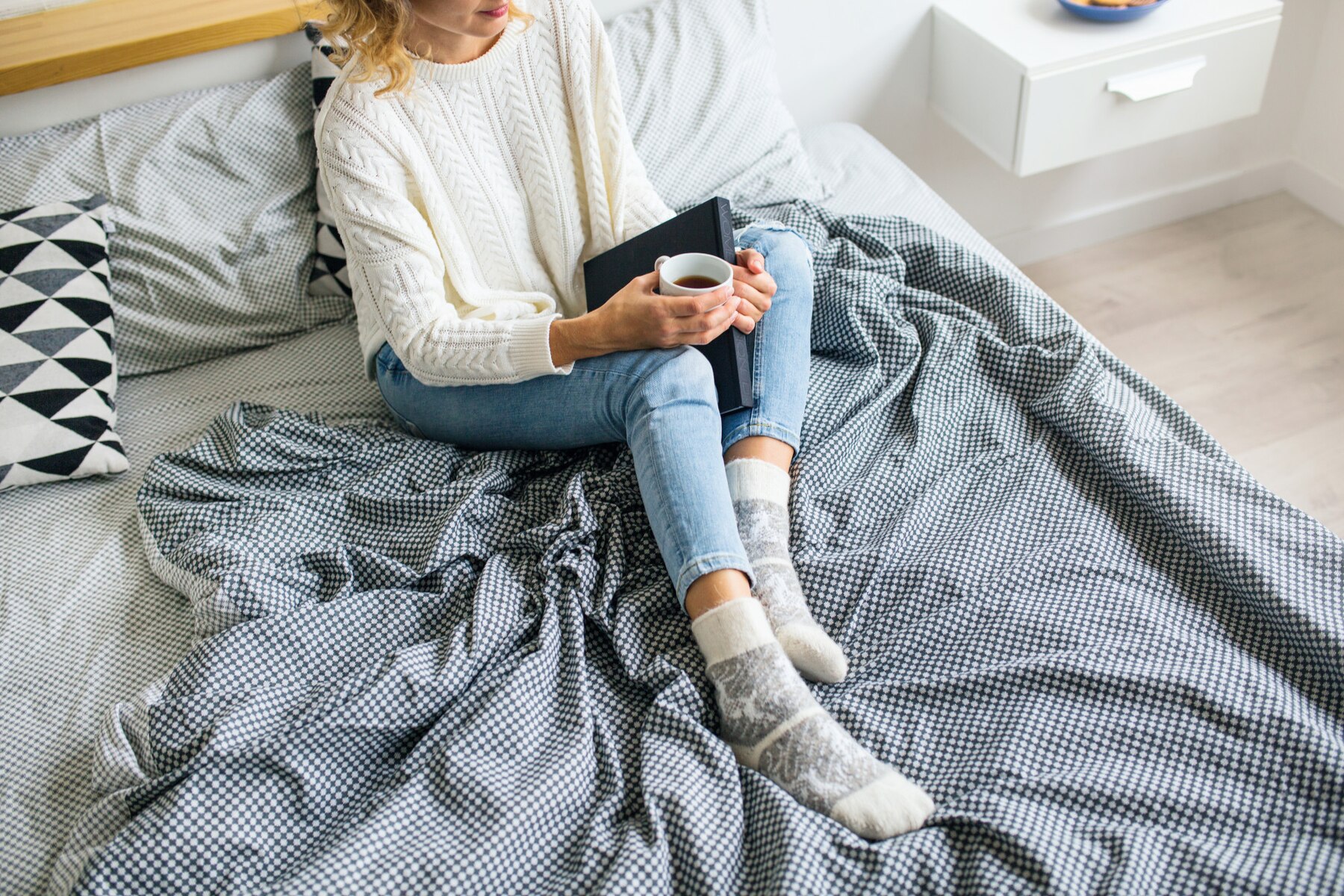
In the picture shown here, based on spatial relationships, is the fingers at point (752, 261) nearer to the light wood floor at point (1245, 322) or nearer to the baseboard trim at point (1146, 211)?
the light wood floor at point (1245, 322)

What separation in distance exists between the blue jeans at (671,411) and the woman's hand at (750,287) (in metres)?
0.05

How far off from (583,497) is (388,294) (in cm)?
33

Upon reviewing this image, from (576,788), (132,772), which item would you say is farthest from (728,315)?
(132,772)

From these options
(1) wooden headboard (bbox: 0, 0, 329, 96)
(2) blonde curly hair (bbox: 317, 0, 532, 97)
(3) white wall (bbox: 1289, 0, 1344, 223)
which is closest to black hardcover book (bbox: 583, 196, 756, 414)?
(2) blonde curly hair (bbox: 317, 0, 532, 97)

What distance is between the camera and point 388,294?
3.92 feet

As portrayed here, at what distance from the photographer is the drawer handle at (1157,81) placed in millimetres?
1732

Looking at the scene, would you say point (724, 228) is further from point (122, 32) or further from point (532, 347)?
point (122, 32)

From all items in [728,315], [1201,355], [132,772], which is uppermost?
[728,315]

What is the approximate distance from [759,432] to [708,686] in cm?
32

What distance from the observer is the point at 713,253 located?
1.20 metres

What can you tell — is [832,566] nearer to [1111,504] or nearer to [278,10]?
[1111,504]

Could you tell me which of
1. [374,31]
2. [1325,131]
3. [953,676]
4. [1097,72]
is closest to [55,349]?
[374,31]

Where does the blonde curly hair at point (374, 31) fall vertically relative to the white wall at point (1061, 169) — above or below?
above

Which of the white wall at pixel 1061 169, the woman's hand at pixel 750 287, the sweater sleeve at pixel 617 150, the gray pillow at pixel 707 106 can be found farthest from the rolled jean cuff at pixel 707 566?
the white wall at pixel 1061 169
